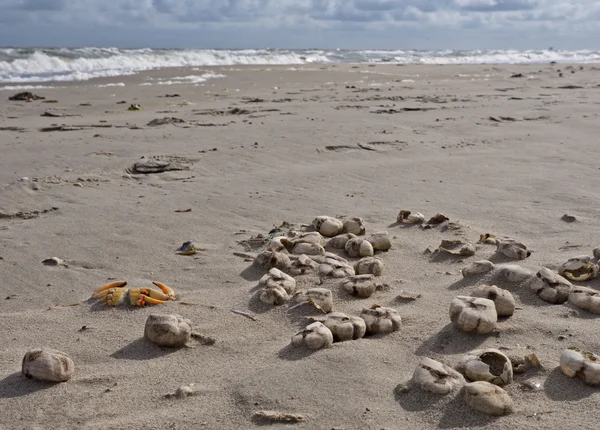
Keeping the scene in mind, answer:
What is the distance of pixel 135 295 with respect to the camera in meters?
2.72

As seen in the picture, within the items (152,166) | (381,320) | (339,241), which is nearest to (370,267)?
(339,241)

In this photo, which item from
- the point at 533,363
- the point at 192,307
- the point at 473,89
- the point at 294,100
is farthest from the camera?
the point at 473,89

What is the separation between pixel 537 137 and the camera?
6.54 meters

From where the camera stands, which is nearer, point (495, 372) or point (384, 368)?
point (495, 372)

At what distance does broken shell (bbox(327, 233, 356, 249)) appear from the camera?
3350 mm

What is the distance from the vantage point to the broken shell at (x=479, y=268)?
9.43 feet

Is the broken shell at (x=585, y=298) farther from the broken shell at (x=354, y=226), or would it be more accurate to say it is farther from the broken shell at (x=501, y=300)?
the broken shell at (x=354, y=226)

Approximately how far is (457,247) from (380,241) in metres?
0.40

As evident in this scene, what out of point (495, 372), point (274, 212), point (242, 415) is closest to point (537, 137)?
point (274, 212)

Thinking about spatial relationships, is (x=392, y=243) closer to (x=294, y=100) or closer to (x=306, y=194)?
(x=306, y=194)

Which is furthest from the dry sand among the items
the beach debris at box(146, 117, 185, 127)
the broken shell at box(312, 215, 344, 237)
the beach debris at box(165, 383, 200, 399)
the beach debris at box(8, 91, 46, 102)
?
the beach debris at box(8, 91, 46, 102)

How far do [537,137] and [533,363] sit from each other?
4.88 metres

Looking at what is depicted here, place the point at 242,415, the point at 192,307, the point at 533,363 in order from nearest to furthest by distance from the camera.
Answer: the point at 242,415 → the point at 533,363 → the point at 192,307

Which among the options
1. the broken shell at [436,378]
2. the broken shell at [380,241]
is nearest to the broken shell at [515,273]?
the broken shell at [380,241]
